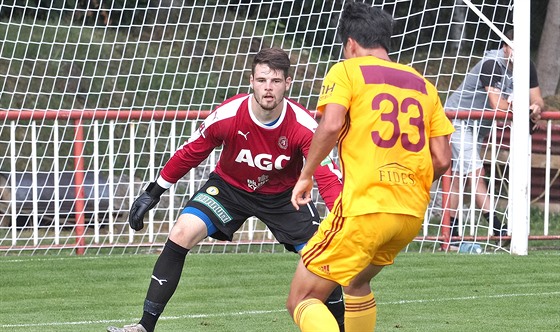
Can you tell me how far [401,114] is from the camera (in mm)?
5211

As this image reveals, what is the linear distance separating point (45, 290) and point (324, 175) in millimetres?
3171

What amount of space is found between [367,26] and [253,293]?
3.88 m

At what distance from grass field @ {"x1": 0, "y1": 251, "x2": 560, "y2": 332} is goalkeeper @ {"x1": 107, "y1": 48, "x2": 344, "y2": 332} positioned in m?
0.66

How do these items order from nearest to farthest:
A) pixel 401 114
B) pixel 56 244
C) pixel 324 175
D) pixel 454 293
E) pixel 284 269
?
pixel 401 114 < pixel 324 175 < pixel 454 293 < pixel 284 269 < pixel 56 244

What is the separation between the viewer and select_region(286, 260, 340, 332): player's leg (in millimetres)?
5242

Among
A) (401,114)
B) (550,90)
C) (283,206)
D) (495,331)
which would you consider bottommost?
(495,331)

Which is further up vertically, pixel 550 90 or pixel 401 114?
pixel 550 90

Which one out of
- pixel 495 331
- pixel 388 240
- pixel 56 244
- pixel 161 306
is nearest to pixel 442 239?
pixel 56 244

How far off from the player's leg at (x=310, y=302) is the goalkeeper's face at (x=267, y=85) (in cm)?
152

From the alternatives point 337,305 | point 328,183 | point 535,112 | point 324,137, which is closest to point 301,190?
point 324,137

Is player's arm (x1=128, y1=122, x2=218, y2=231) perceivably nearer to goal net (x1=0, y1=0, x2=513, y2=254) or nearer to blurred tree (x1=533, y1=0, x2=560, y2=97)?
goal net (x1=0, y1=0, x2=513, y2=254)

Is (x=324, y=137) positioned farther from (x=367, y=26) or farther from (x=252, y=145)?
(x=252, y=145)

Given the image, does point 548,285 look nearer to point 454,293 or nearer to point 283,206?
point 454,293

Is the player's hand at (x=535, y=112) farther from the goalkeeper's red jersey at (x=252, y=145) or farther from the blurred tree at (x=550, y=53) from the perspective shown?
the blurred tree at (x=550, y=53)
